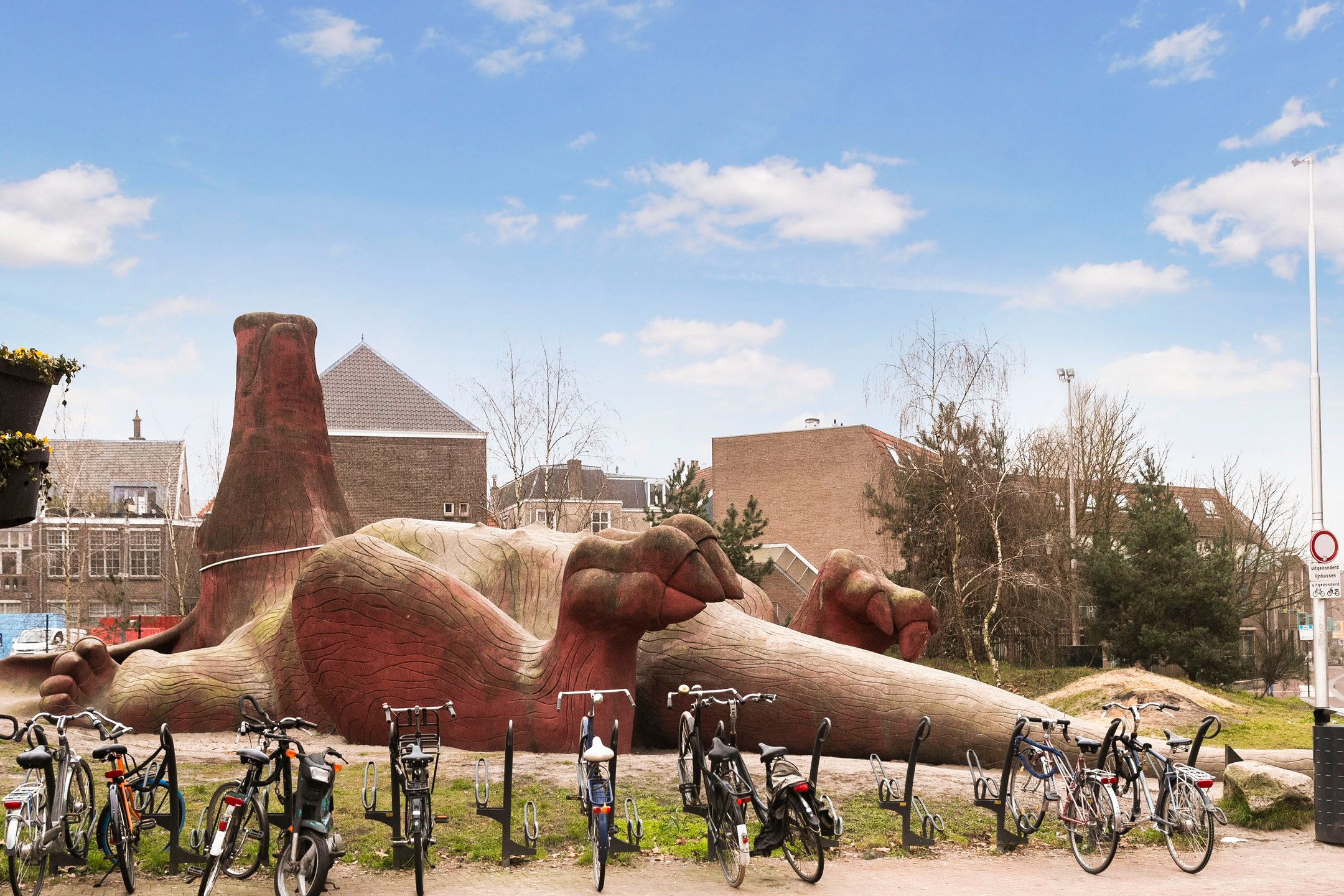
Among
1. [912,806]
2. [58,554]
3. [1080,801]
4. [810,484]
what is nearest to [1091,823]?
[1080,801]

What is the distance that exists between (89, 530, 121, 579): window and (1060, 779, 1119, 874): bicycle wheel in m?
48.1

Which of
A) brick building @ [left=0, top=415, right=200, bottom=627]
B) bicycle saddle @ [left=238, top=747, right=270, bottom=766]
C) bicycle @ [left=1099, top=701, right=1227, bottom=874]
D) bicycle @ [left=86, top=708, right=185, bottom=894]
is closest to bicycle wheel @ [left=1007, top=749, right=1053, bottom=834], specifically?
bicycle @ [left=1099, top=701, right=1227, bottom=874]

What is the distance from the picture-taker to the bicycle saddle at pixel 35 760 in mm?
7008

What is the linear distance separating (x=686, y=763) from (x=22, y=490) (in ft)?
15.8

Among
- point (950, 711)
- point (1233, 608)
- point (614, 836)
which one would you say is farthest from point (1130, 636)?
point (614, 836)

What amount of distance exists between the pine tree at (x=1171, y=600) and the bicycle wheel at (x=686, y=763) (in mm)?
26555

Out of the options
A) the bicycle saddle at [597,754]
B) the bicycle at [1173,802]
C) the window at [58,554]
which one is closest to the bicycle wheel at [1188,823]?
the bicycle at [1173,802]

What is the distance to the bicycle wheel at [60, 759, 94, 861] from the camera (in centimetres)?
742

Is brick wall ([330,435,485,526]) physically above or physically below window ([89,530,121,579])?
above

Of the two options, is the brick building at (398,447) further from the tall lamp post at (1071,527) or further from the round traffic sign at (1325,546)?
the round traffic sign at (1325,546)

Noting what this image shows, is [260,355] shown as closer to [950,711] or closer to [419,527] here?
[419,527]

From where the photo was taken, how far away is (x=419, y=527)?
49.9 ft

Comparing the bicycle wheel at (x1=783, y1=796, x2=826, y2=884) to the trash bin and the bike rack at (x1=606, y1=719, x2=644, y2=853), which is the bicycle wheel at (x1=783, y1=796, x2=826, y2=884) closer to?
the bike rack at (x1=606, y1=719, x2=644, y2=853)

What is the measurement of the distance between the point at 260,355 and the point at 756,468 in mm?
34697
